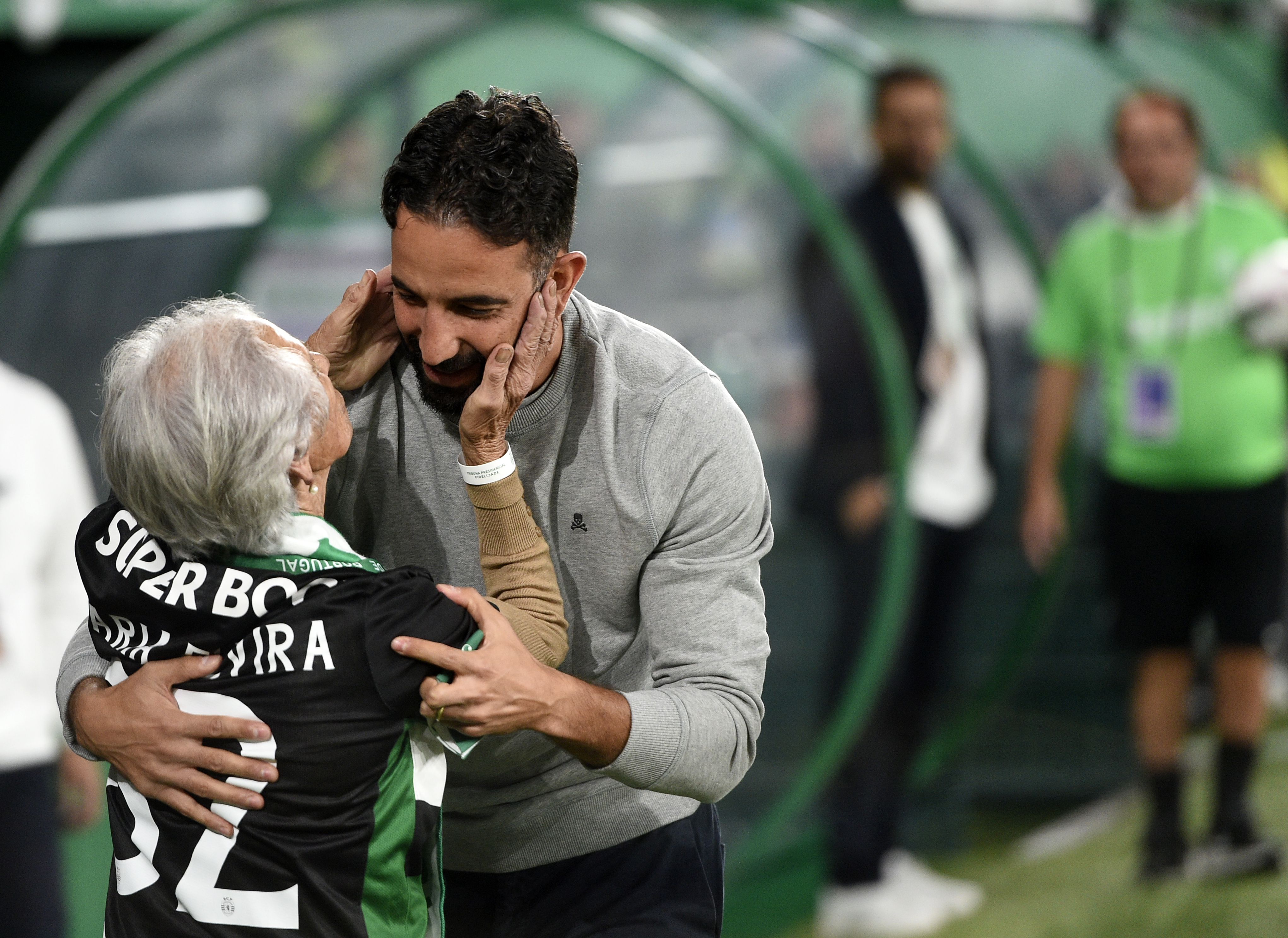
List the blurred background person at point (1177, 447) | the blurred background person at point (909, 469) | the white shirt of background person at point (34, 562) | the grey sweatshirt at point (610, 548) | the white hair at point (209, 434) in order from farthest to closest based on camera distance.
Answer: the blurred background person at point (1177, 447) → the blurred background person at point (909, 469) → the white shirt of background person at point (34, 562) → the grey sweatshirt at point (610, 548) → the white hair at point (209, 434)

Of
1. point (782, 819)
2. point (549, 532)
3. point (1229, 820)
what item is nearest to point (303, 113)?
point (782, 819)

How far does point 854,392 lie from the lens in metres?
4.18

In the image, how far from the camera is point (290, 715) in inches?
60.2

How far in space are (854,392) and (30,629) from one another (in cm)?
219

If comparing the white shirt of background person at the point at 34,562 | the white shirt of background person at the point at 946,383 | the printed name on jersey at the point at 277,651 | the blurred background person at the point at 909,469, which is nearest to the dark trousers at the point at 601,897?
the printed name on jersey at the point at 277,651

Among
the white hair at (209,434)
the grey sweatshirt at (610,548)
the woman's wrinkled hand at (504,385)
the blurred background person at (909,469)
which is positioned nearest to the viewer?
the white hair at (209,434)

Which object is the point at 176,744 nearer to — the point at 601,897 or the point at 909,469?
the point at 601,897

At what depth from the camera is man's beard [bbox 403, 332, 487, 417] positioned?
1.75m

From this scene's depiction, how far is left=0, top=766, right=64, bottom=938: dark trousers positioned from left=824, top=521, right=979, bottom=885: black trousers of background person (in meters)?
2.10

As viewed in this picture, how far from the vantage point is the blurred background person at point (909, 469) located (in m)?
4.20

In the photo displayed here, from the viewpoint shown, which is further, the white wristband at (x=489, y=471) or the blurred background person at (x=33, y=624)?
the blurred background person at (x=33, y=624)

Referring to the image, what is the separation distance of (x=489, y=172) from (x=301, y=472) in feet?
1.27

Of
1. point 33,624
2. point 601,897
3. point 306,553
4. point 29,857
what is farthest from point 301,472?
point 29,857

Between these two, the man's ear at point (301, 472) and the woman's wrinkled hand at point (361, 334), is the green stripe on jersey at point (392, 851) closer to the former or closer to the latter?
the man's ear at point (301, 472)
